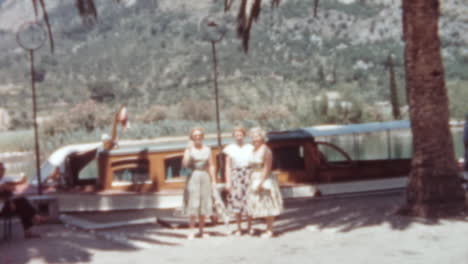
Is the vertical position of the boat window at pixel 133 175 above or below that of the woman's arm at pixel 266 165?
below

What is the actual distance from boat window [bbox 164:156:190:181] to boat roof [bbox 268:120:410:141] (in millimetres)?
2122

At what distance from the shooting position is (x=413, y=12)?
32.9ft

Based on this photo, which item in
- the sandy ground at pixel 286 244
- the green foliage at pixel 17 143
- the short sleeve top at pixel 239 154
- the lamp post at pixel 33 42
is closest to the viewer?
the sandy ground at pixel 286 244

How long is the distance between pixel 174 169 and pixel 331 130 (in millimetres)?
3927

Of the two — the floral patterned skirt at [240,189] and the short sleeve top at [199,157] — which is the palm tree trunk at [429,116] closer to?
the floral patterned skirt at [240,189]

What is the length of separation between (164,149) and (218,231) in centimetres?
471

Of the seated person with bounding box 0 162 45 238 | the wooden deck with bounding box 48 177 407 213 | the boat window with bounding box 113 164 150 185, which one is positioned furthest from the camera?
the boat window with bounding box 113 164 150 185

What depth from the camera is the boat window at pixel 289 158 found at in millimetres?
15016

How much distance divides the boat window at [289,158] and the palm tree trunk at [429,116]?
514 centimetres

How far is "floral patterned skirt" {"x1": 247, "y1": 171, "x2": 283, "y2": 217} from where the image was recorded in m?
8.84

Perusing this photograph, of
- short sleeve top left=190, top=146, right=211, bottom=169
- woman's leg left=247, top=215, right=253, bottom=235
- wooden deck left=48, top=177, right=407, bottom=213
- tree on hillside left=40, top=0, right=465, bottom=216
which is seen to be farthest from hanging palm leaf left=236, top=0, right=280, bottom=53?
wooden deck left=48, top=177, right=407, bottom=213

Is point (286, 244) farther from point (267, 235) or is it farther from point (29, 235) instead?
point (29, 235)

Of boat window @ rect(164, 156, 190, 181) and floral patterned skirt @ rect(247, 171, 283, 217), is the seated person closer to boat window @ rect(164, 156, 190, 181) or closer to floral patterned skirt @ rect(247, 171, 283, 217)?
floral patterned skirt @ rect(247, 171, 283, 217)

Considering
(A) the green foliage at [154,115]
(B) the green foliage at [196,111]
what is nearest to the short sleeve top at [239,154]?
(A) the green foliage at [154,115]
